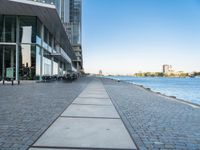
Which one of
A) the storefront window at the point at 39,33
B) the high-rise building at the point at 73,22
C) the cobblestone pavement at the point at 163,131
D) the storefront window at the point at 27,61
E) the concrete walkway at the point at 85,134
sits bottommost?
the cobblestone pavement at the point at 163,131

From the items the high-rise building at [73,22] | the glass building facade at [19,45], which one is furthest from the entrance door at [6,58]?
the high-rise building at [73,22]

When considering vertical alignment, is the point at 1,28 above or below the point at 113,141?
above

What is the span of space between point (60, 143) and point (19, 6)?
2337 centimetres

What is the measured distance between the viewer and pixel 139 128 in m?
6.33

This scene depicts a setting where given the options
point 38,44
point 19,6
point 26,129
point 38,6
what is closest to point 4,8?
point 19,6

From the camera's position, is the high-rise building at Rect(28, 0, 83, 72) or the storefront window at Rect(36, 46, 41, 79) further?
the high-rise building at Rect(28, 0, 83, 72)

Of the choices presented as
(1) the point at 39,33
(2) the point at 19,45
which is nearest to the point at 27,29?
(2) the point at 19,45

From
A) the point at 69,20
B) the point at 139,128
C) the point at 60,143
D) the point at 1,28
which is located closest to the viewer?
the point at 60,143

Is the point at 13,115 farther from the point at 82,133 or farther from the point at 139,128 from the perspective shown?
the point at 139,128

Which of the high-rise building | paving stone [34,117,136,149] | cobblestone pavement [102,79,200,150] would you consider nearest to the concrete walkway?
paving stone [34,117,136,149]

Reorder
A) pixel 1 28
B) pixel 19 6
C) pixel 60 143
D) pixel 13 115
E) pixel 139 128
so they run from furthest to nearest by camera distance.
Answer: pixel 1 28
pixel 19 6
pixel 13 115
pixel 139 128
pixel 60 143

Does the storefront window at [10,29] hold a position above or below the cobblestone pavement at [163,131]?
above

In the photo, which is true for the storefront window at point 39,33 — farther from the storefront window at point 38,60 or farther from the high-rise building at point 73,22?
the high-rise building at point 73,22

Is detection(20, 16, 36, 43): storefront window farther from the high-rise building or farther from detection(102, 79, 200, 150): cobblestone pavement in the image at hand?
the high-rise building
